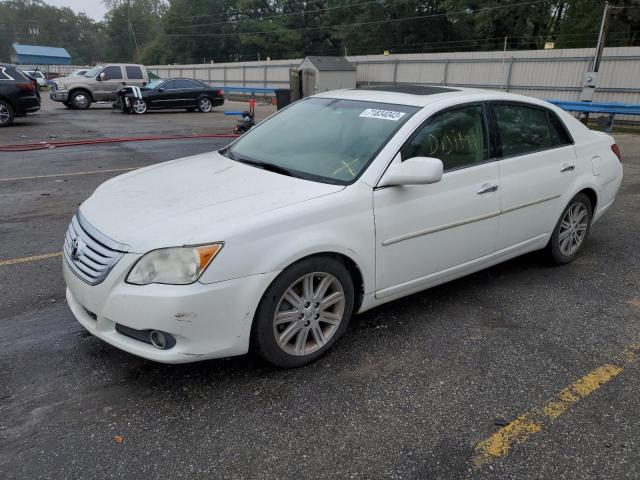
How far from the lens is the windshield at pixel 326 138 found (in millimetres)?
3371

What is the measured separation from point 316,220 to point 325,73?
23.4 metres

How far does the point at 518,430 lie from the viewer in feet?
8.58

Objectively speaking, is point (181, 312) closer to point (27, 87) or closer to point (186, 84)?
point (27, 87)

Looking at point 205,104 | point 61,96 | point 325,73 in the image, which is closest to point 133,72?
point 61,96

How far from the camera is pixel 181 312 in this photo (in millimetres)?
2574

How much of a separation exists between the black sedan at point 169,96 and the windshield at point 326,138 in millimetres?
18010

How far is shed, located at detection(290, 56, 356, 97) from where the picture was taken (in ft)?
76.8

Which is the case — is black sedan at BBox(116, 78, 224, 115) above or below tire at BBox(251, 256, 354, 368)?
below

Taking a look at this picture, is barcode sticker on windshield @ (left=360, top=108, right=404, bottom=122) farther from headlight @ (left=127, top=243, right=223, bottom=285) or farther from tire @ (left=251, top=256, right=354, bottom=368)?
headlight @ (left=127, top=243, right=223, bottom=285)

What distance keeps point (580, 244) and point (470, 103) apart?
2023 millimetres

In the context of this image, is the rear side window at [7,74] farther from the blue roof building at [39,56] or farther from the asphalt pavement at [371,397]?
the blue roof building at [39,56]

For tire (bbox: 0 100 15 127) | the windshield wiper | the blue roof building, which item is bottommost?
the blue roof building

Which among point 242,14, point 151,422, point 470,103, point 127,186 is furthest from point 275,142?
point 242,14

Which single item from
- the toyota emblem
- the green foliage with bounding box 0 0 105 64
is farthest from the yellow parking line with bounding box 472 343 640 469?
the green foliage with bounding box 0 0 105 64
